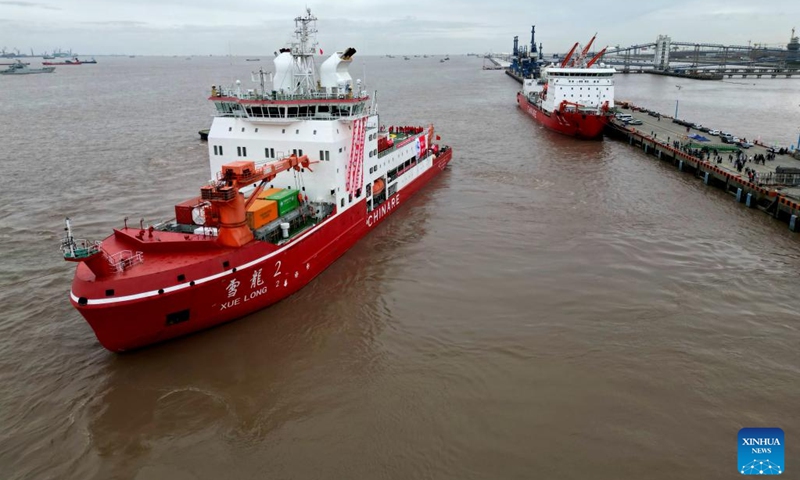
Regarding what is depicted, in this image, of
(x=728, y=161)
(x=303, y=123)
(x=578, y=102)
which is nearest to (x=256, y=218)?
(x=303, y=123)

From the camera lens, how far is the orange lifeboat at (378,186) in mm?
24094

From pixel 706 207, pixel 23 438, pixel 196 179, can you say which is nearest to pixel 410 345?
pixel 23 438

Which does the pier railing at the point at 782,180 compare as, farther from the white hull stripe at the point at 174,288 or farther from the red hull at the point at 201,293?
the white hull stripe at the point at 174,288

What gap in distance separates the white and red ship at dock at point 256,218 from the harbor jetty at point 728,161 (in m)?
19.5

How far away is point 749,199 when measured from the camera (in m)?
27.4

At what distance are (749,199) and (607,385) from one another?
20956 mm

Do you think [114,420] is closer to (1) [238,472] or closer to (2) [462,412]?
(1) [238,472]

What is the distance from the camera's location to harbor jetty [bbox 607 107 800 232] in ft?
85.1

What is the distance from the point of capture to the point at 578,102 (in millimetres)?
54188

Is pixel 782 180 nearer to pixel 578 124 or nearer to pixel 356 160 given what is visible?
pixel 578 124

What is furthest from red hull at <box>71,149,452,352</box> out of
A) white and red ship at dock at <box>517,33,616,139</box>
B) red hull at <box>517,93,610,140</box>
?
white and red ship at dock at <box>517,33,616,139</box>

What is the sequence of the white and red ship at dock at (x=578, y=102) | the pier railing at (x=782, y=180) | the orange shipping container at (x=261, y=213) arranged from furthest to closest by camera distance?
1. the white and red ship at dock at (x=578, y=102)
2. the pier railing at (x=782, y=180)
3. the orange shipping container at (x=261, y=213)

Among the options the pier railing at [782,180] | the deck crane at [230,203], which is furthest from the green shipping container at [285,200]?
the pier railing at [782,180]

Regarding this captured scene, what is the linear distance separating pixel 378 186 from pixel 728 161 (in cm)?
2521
